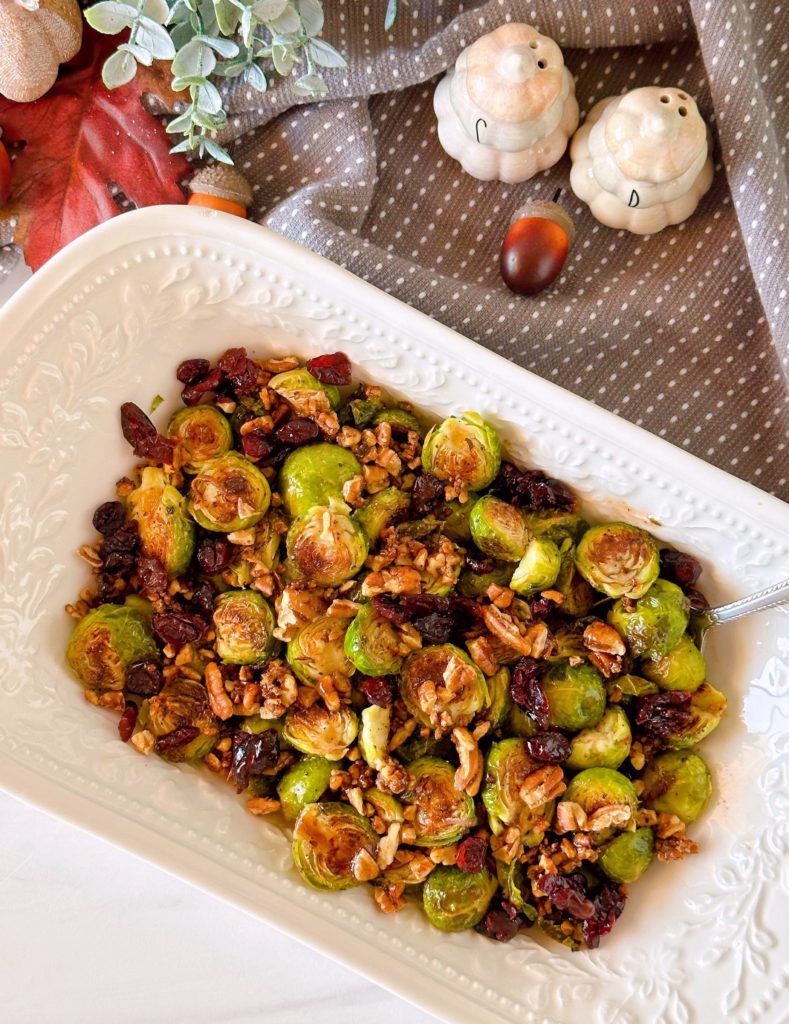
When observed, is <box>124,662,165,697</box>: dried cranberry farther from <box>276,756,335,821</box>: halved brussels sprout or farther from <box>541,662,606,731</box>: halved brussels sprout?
<box>541,662,606,731</box>: halved brussels sprout

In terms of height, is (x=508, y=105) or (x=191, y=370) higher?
(x=508, y=105)

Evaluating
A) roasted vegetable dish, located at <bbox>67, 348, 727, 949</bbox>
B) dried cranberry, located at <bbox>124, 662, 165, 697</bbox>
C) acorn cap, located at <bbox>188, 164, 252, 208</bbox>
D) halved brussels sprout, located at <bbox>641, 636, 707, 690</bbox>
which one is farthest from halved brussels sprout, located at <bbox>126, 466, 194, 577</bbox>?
halved brussels sprout, located at <bbox>641, 636, 707, 690</bbox>

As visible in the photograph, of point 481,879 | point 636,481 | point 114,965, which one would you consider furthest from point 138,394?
point 114,965

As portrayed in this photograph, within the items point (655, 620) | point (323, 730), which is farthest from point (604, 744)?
point (323, 730)

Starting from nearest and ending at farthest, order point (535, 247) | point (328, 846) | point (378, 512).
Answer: point (328, 846), point (378, 512), point (535, 247)

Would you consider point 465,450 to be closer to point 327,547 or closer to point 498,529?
point 498,529

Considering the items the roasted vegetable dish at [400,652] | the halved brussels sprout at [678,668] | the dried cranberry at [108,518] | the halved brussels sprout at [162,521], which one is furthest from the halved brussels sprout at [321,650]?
the halved brussels sprout at [678,668]

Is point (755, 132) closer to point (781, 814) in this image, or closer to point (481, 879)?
point (781, 814)
